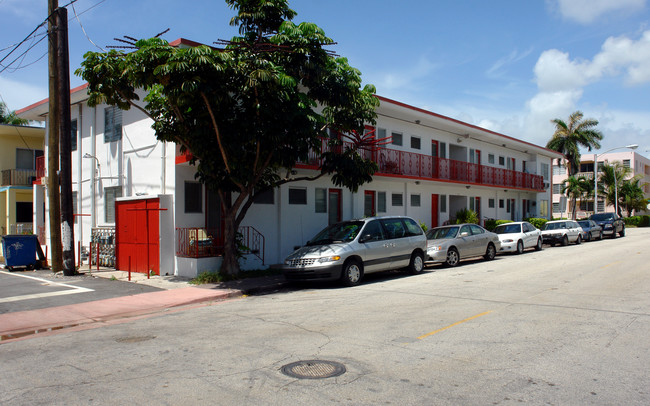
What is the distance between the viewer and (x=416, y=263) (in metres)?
14.7

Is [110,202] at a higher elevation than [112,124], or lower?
lower

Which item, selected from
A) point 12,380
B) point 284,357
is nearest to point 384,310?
point 284,357

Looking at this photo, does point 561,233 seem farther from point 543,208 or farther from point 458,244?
point 543,208

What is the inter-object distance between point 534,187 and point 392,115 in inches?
663

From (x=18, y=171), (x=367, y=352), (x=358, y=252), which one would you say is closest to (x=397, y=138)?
(x=358, y=252)

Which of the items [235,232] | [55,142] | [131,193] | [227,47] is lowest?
[235,232]

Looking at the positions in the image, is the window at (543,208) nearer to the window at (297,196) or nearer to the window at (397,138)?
the window at (397,138)

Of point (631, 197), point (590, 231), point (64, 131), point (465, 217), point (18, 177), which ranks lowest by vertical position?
point (590, 231)

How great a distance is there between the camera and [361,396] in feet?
15.2

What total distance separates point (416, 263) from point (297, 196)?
5.42 metres

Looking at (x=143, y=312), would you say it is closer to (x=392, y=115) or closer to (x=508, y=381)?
(x=508, y=381)

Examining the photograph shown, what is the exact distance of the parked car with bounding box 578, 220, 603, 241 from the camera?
28.6 m

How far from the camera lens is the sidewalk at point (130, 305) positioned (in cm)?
874

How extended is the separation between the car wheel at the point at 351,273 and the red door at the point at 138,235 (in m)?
5.95
